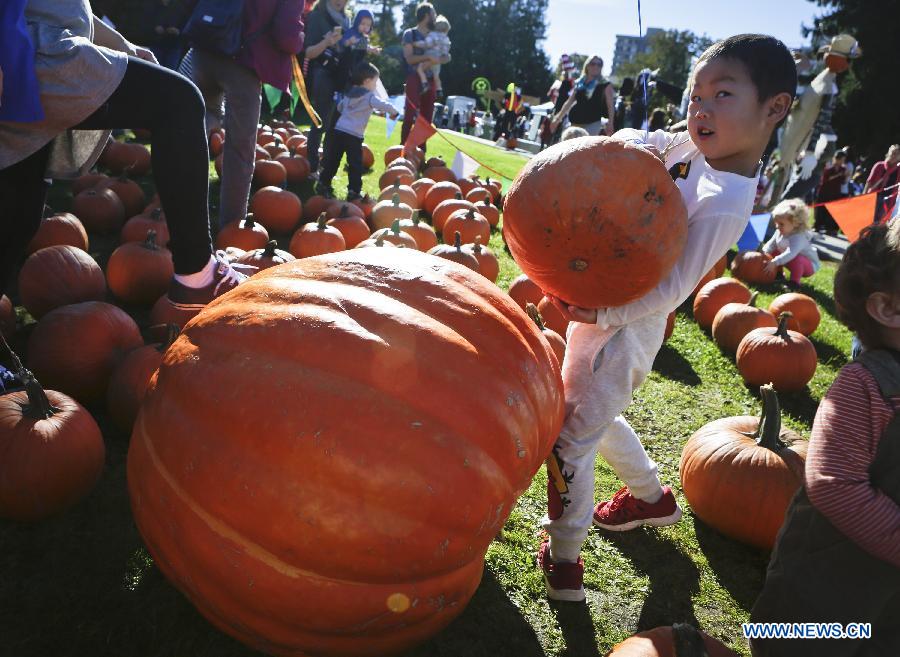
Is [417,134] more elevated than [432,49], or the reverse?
[432,49]

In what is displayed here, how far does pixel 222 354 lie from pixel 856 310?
6.67 ft

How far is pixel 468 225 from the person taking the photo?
6.68m

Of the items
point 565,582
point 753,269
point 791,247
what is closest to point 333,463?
point 565,582

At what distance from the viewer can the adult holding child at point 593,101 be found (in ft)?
37.4

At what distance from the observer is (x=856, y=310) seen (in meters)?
1.97

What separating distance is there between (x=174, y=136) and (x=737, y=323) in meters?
4.72

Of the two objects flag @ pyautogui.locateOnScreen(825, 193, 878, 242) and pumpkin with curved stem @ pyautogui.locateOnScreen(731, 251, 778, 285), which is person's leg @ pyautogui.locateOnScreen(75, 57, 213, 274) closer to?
pumpkin with curved stem @ pyautogui.locateOnScreen(731, 251, 778, 285)

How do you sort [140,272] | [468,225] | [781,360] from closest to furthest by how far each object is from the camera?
[140,272] < [781,360] < [468,225]

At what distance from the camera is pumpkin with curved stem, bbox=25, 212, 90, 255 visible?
438 cm

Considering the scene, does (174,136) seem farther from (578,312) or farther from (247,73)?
(247,73)

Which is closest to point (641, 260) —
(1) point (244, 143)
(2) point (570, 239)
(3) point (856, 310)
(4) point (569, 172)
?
(2) point (570, 239)

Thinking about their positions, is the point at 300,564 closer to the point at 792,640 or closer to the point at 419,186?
the point at 792,640

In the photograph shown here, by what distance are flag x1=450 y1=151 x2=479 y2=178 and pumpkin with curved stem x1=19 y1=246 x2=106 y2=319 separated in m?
6.97

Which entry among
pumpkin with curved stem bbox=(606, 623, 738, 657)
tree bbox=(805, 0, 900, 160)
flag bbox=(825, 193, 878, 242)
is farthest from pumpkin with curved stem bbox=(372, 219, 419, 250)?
tree bbox=(805, 0, 900, 160)
